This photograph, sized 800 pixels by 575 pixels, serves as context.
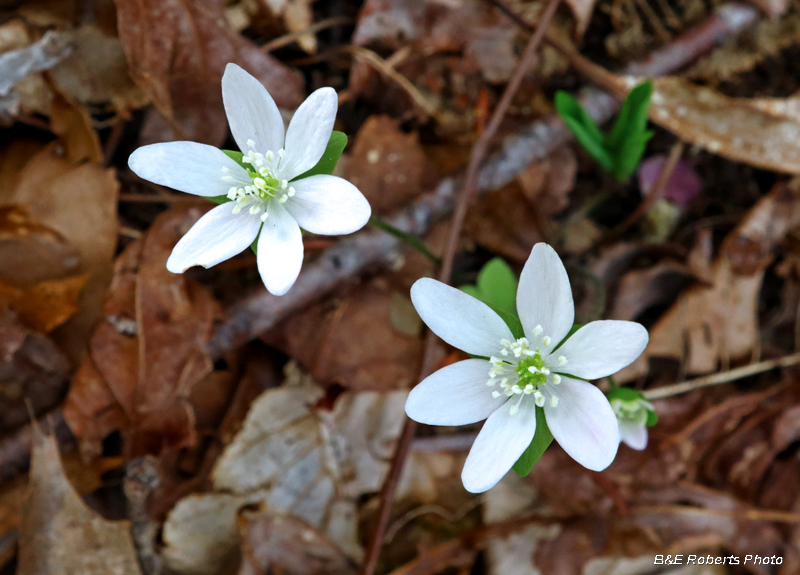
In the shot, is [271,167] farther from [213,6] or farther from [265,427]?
[265,427]

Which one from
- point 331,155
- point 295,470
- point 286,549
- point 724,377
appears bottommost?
point 286,549

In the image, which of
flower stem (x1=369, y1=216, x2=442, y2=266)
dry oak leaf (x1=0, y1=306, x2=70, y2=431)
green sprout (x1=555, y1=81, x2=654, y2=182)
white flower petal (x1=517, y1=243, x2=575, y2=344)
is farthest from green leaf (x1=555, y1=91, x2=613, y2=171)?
dry oak leaf (x1=0, y1=306, x2=70, y2=431)

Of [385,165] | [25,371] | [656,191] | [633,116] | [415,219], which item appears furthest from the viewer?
[656,191]

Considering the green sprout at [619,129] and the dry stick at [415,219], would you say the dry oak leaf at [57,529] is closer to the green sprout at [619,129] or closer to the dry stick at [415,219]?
the dry stick at [415,219]

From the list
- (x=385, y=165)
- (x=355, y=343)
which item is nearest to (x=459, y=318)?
(x=355, y=343)

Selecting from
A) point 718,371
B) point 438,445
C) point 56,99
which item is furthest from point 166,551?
point 718,371

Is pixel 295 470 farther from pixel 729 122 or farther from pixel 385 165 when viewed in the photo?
pixel 729 122
